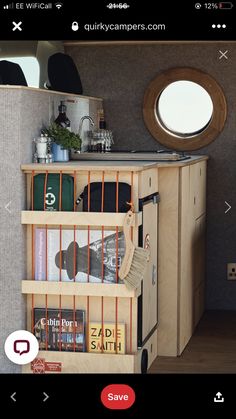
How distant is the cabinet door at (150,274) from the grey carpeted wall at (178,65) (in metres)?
1.38

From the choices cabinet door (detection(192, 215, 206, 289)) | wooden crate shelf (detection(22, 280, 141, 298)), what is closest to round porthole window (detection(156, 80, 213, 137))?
cabinet door (detection(192, 215, 206, 289))

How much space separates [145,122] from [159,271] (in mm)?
1511

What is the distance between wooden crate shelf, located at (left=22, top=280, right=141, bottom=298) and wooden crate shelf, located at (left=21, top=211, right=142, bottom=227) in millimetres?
230

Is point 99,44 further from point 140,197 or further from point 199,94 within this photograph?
point 140,197

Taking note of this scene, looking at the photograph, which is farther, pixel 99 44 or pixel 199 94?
pixel 199 94

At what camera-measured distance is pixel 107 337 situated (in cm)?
319

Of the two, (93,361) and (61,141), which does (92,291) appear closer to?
(93,361)

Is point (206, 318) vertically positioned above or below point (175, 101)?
below

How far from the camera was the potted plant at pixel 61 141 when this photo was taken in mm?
3633

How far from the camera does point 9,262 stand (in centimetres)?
327
